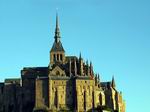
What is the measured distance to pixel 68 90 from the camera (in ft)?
403

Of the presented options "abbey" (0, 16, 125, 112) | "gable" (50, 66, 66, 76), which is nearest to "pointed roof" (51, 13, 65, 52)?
"abbey" (0, 16, 125, 112)

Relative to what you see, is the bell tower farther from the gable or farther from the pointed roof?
the gable

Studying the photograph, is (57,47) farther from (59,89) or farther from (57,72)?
(59,89)

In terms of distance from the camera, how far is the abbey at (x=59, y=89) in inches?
4781

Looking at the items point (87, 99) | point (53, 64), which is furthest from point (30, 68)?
point (87, 99)

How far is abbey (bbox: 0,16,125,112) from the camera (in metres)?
121

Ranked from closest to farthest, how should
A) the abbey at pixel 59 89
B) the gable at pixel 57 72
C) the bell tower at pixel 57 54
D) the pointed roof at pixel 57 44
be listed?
the abbey at pixel 59 89, the gable at pixel 57 72, the bell tower at pixel 57 54, the pointed roof at pixel 57 44

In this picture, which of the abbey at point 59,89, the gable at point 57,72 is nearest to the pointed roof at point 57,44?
the abbey at point 59,89

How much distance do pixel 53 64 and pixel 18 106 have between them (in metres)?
14.8

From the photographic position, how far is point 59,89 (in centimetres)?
12281

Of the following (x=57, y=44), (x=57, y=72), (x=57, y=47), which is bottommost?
(x=57, y=72)

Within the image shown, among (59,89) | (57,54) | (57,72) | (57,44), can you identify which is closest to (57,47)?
(57,44)

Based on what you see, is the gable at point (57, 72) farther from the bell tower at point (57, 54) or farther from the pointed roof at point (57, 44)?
the pointed roof at point (57, 44)

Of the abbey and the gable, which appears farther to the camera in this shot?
the gable
